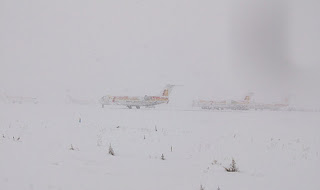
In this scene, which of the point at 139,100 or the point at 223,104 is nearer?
the point at 139,100

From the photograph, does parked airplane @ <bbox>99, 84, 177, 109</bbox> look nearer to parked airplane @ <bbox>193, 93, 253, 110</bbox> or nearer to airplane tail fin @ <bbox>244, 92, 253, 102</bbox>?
parked airplane @ <bbox>193, 93, 253, 110</bbox>

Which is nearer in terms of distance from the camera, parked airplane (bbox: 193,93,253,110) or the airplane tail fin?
parked airplane (bbox: 193,93,253,110)

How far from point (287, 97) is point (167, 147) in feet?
187

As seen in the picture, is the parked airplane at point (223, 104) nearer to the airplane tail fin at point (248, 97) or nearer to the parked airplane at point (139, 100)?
the airplane tail fin at point (248, 97)

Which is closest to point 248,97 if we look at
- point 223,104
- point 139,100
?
point 223,104

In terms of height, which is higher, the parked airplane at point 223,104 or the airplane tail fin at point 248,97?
the airplane tail fin at point 248,97

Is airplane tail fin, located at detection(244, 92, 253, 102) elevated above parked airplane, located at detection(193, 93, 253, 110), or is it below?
above

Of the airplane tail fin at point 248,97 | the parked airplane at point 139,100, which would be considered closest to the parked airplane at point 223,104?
the airplane tail fin at point 248,97

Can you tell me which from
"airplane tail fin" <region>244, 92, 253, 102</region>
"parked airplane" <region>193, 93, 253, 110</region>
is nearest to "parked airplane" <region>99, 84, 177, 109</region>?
"parked airplane" <region>193, 93, 253, 110</region>

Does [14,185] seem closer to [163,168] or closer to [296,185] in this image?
[163,168]

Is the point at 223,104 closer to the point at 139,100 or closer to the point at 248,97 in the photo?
the point at 248,97

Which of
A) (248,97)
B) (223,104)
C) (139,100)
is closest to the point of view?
(139,100)

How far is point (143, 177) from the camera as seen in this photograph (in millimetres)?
5953

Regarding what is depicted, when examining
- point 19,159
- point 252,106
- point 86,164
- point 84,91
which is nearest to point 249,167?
point 86,164
